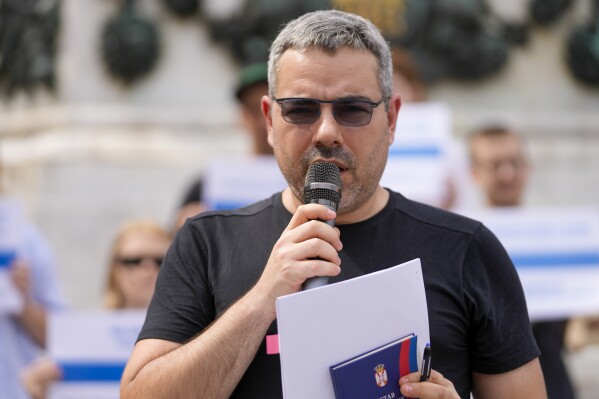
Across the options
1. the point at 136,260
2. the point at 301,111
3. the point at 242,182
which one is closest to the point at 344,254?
the point at 301,111

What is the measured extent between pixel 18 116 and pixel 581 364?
501cm

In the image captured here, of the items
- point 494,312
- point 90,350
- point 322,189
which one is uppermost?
point 90,350

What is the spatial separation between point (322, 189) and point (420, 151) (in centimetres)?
312

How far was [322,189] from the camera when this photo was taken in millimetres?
2309

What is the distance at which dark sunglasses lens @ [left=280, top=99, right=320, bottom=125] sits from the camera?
96.7 inches

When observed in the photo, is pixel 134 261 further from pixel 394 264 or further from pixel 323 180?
pixel 323 180

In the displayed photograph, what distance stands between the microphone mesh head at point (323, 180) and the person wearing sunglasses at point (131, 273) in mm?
2646

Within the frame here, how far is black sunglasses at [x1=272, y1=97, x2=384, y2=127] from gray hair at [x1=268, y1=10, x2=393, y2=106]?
0.30ft

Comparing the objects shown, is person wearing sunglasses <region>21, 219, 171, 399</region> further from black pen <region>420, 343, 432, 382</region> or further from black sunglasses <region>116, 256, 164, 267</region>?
black pen <region>420, 343, 432, 382</region>

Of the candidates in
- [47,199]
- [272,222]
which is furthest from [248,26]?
[272,222]

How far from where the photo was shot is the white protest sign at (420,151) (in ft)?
17.1

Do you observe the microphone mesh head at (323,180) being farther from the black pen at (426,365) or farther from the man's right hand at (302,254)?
the black pen at (426,365)

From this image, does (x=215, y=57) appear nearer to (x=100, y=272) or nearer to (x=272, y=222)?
(x=100, y=272)

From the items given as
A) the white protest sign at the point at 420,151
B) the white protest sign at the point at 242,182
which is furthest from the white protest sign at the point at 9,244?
the white protest sign at the point at 420,151
